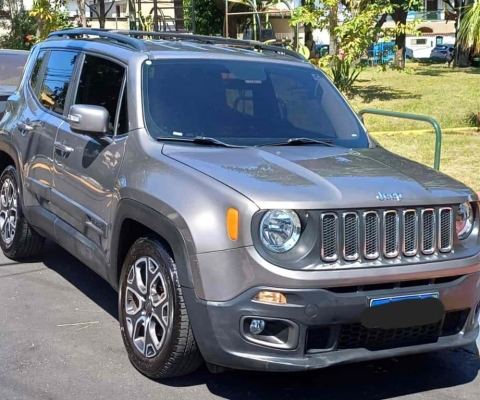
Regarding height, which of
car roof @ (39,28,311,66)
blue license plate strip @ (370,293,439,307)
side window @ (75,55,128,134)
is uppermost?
car roof @ (39,28,311,66)

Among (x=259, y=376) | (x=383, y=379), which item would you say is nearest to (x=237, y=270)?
(x=259, y=376)

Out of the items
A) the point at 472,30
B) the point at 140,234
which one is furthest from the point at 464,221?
the point at 472,30

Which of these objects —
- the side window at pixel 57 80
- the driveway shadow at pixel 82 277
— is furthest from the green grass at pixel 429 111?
the side window at pixel 57 80

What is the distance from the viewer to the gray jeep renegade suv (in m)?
3.67

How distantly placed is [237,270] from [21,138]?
326 centimetres

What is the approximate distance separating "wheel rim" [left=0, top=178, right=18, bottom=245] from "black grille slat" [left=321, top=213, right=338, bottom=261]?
142 inches

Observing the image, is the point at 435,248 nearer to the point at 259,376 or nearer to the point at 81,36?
the point at 259,376

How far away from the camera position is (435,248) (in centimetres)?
397

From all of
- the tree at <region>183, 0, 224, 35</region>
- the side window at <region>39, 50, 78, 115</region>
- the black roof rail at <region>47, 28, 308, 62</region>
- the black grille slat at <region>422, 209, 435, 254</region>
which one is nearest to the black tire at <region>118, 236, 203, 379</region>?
the black grille slat at <region>422, 209, 435, 254</region>

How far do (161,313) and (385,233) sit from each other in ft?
4.28

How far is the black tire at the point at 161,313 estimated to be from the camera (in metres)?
3.93

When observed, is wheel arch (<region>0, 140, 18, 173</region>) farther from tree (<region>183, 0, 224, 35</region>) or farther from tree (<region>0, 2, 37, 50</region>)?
tree (<region>183, 0, 224, 35</region>)

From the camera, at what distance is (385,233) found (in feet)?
12.5

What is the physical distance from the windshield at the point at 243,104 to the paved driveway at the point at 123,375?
4.78 ft
